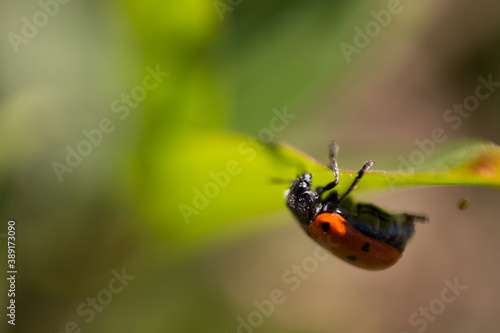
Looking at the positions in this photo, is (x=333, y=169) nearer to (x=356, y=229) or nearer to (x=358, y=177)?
(x=358, y=177)

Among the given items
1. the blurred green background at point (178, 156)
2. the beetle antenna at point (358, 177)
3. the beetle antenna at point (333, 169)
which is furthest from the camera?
the blurred green background at point (178, 156)

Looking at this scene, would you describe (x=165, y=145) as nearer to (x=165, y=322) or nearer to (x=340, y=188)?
(x=340, y=188)

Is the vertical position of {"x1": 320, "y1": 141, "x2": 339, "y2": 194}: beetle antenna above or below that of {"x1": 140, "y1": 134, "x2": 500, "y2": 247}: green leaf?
above

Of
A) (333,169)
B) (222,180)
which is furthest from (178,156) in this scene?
(333,169)

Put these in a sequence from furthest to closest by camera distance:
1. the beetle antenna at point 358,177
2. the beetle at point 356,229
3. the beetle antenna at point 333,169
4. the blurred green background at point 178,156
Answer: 1. the blurred green background at point 178,156
2. the beetle at point 356,229
3. the beetle antenna at point 333,169
4. the beetle antenna at point 358,177

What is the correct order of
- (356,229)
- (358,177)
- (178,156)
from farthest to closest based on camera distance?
1. (178,156)
2. (356,229)
3. (358,177)

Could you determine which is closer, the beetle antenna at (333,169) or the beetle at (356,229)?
the beetle antenna at (333,169)

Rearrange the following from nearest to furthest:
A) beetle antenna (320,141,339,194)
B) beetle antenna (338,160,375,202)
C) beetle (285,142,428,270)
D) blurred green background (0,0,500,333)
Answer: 1. beetle antenna (338,160,375,202)
2. beetle antenna (320,141,339,194)
3. beetle (285,142,428,270)
4. blurred green background (0,0,500,333)
